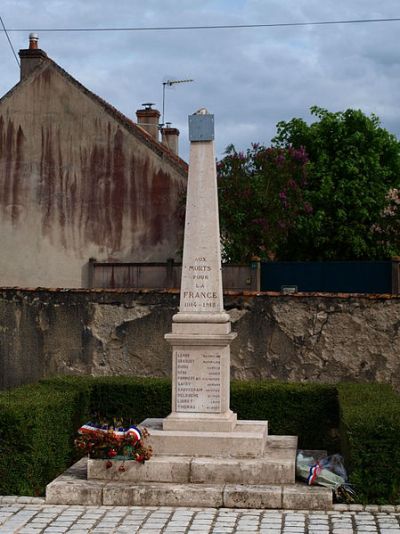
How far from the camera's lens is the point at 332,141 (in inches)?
1487

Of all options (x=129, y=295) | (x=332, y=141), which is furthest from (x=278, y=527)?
(x=332, y=141)

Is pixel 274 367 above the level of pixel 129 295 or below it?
below

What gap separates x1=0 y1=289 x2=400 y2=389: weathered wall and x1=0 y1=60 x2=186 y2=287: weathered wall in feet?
41.3

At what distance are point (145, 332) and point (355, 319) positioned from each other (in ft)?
10.3

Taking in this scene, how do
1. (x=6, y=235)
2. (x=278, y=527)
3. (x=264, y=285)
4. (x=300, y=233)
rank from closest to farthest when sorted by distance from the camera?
(x=278, y=527) < (x=264, y=285) < (x=6, y=235) < (x=300, y=233)

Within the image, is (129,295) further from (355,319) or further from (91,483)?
(91,483)

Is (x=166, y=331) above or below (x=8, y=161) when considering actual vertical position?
below

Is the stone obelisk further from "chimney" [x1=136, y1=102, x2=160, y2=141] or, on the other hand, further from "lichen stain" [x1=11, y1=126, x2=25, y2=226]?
"chimney" [x1=136, y1=102, x2=160, y2=141]

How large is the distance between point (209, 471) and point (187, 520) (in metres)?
1.05

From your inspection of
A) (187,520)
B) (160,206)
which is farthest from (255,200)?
(187,520)

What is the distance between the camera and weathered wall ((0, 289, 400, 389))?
1407 centimetres

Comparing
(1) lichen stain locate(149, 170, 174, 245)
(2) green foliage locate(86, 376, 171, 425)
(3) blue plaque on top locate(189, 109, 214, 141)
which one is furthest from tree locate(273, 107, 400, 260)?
(3) blue plaque on top locate(189, 109, 214, 141)

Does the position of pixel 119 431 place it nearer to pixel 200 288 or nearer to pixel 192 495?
pixel 192 495

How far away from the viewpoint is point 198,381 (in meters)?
10.5
